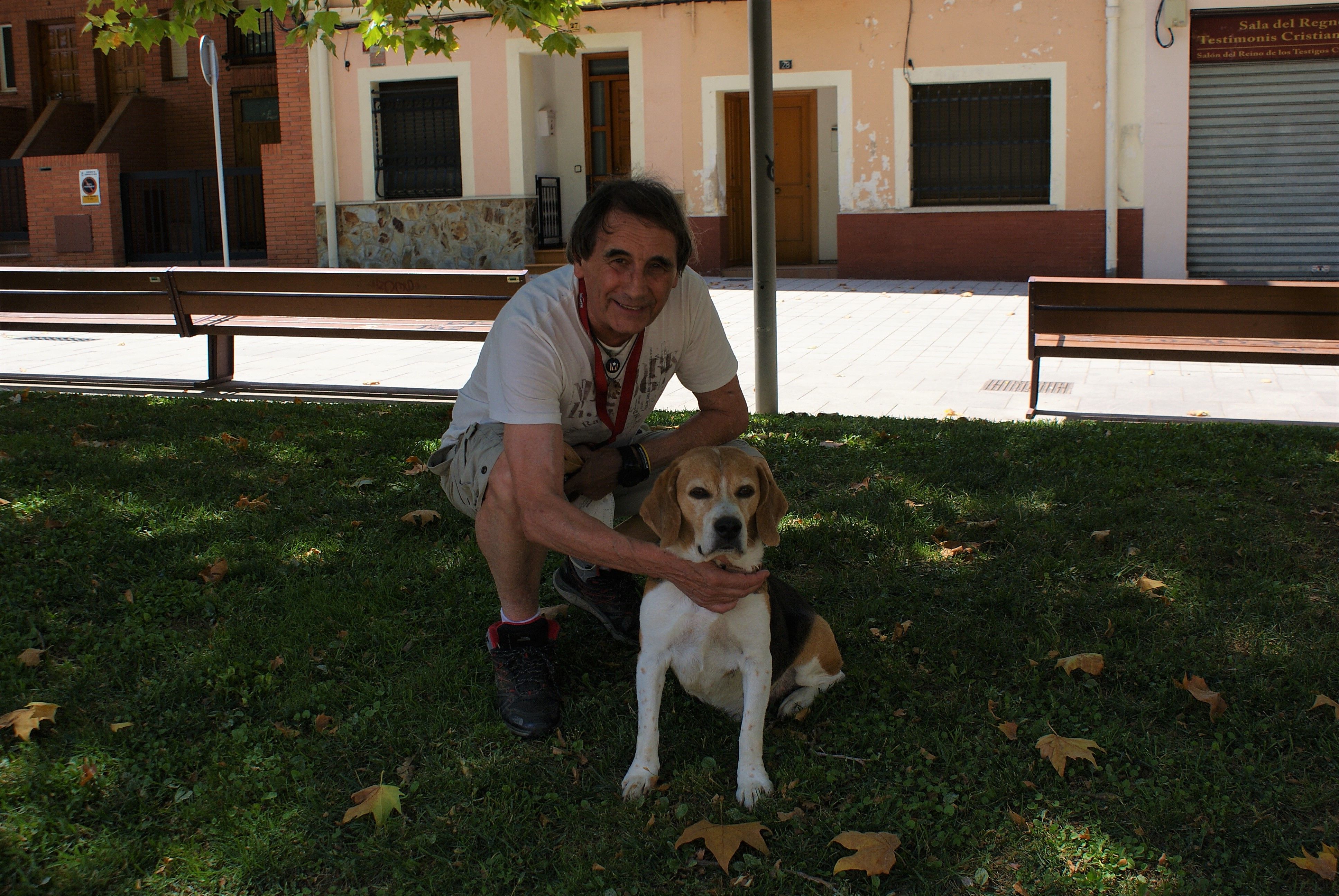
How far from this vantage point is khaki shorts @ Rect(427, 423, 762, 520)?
11.0 feet

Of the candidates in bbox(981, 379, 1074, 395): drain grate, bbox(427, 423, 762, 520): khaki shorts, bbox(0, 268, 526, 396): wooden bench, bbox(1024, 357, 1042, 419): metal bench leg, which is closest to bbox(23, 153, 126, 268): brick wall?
bbox(0, 268, 526, 396): wooden bench

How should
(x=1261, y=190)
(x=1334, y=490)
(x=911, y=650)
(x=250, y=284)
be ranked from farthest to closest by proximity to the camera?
(x=1261, y=190) → (x=250, y=284) → (x=1334, y=490) → (x=911, y=650)

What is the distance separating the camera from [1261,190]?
15.2 m

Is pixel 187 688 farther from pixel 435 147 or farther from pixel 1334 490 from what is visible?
pixel 435 147

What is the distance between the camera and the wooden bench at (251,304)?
7.68 meters

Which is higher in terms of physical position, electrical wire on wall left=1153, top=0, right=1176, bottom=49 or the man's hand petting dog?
electrical wire on wall left=1153, top=0, right=1176, bottom=49

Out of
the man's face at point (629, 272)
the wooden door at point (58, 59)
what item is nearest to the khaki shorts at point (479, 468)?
the man's face at point (629, 272)

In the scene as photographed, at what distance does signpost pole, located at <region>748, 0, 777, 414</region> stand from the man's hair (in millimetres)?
3159

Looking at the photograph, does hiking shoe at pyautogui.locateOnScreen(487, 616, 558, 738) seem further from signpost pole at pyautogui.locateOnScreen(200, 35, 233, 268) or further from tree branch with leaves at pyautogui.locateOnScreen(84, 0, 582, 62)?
signpost pole at pyautogui.locateOnScreen(200, 35, 233, 268)

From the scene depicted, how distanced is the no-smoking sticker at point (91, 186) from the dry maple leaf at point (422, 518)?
55.9ft

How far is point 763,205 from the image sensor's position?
6.67 meters

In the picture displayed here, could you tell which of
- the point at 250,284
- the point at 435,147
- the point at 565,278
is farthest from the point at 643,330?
the point at 435,147

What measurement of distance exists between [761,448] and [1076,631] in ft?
7.85

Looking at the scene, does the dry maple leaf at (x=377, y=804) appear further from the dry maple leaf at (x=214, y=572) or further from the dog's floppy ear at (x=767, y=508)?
the dry maple leaf at (x=214, y=572)
